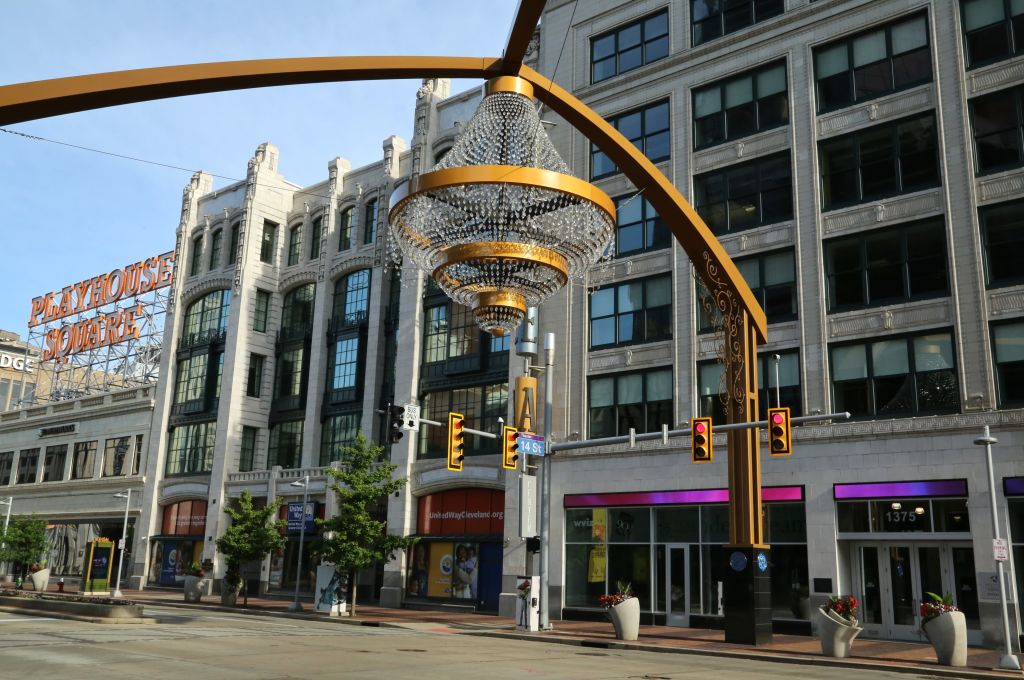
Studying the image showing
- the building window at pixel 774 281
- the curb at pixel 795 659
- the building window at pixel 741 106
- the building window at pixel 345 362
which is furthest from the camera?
the building window at pixel 345 362

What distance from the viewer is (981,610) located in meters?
26.6

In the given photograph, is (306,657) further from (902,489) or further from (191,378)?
(191,378)

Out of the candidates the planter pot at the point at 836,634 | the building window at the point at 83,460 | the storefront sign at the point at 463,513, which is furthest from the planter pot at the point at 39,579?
the planter pot at the point at 836,634

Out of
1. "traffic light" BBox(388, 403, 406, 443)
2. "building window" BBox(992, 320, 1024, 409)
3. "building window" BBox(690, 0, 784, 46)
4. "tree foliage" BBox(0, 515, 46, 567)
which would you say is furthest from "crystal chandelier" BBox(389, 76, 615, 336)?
"tree foliage" BBox(0, 515, 46, 567)

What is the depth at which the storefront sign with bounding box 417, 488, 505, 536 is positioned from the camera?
136ft

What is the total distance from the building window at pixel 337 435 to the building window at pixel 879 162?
91.6 feet

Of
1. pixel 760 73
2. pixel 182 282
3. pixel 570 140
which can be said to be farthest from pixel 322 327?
pixel 760 73

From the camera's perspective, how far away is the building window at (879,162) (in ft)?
102

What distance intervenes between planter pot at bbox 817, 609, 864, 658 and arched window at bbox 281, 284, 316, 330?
3848 centimetres

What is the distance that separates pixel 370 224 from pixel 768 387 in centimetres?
2722

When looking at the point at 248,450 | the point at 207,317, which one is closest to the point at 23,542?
the point at 248,450

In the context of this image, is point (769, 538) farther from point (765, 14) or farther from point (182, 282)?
point (182, 282)

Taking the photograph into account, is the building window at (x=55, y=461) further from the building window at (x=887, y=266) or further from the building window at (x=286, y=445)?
the building window at (x=887, y=266)

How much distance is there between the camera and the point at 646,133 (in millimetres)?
39312
